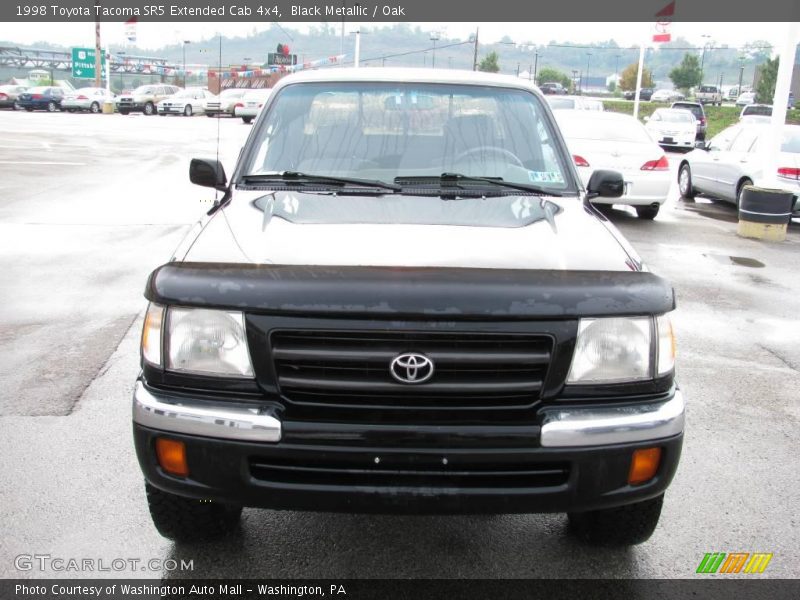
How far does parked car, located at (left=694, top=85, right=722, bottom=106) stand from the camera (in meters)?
68.3

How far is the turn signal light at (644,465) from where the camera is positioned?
2488 mm

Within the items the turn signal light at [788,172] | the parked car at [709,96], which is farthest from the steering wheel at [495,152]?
the parked car at [709,96]

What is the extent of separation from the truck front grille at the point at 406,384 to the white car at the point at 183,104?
41569mm

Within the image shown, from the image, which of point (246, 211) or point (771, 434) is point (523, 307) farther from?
point (771, 434)

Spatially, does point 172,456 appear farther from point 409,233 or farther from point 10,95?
point 10,95

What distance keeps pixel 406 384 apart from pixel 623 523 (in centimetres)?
113

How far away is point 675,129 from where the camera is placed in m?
28.7

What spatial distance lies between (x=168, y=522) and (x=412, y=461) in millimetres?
1046

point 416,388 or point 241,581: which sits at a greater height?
point 416,388

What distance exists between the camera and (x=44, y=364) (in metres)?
5.08

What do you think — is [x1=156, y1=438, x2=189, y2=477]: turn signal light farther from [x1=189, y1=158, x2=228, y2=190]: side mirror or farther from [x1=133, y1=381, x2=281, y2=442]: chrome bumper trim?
[x1=189, y1=158, x2=228, y2=190]: side mirror

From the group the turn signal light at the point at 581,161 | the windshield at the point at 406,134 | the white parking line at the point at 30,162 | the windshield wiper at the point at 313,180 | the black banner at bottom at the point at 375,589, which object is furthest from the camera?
the white parking line at the point at 30,162

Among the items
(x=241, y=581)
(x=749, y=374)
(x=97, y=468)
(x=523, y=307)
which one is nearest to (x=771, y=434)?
(x=749, y=374)

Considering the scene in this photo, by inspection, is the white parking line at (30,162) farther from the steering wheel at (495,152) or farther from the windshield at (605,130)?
the steering wheel at (495,152)
